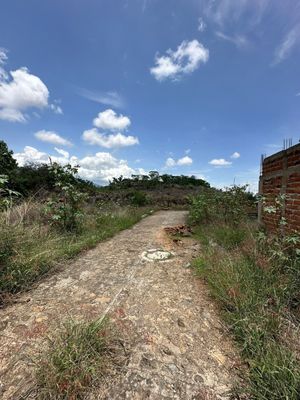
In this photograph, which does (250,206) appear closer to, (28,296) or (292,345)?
(292,345)

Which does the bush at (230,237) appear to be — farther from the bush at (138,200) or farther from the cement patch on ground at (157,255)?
the bush at (138,200)

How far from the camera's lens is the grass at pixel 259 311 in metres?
1.44

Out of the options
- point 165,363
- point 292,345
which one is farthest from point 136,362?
point 292,345

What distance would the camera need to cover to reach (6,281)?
104 inches

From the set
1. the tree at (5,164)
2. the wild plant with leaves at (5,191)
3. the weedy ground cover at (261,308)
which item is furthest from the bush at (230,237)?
the tree at (5,164)

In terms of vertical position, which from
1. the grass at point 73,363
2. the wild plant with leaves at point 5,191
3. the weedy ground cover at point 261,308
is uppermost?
the wild plant with leaves at point 5,191

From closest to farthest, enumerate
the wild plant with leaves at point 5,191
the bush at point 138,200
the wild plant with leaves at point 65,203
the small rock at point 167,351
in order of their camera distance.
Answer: the small rock at point 167,351 → the wild plant with leaves at point 5,191 → the wild plant with leaves at point 65,203 → the bush at point 138,200

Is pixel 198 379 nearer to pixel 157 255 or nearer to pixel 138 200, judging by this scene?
pixel 157 255

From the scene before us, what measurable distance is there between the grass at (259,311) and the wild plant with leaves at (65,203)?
309cm

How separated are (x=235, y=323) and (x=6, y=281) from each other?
254 cm

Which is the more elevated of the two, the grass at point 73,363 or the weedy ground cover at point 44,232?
the weedy ground cover at point 44,232

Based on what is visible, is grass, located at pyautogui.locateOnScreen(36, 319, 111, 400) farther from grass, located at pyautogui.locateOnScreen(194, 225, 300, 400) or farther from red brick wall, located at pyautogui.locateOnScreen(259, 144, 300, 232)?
red brick wall, located at pyautogui.locateOnScreen(259, 144, 300, 232)

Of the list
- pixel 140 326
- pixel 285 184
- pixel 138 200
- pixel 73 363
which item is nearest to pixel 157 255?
pixel 140 326

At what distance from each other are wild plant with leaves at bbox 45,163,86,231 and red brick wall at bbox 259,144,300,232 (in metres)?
3.97
